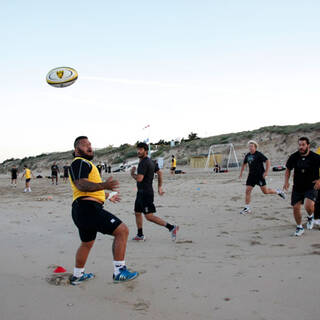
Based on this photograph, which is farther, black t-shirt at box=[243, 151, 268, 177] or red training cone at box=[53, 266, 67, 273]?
black t-shirt at box=[243, 151, 268, 177]

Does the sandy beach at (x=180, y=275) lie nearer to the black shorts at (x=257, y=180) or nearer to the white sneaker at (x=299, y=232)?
→ the white sneaker at (x=299, y=232)

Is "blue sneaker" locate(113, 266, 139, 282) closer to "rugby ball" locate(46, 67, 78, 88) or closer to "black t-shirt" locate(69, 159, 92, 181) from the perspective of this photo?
"black t-shirt" locate(69, 159, 92, 181)

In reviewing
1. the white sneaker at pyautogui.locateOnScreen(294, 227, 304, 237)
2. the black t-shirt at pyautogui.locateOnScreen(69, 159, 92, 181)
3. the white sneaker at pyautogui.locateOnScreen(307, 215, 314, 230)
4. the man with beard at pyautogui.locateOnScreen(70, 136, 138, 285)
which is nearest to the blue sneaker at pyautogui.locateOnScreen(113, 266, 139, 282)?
the man with beard at pyautogui.locateOnScreen(70, 136, 138, 285)

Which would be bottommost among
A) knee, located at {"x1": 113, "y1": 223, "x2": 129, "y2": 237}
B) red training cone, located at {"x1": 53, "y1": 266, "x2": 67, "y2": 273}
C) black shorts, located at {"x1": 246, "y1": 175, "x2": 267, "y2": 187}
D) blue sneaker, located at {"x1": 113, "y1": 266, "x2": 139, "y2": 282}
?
red training cone, located at {"x1": 53, "y1": 266, "x2": 67, "y2": 273}

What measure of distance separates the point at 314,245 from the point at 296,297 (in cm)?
206

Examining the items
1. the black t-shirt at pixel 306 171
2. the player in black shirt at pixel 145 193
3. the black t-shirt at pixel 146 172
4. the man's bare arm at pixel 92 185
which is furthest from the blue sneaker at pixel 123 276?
the black t-shirt at pixel 306 171

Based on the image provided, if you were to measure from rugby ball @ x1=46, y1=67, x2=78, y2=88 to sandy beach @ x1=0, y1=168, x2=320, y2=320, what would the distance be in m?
7.56

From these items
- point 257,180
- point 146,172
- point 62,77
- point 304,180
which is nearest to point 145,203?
point 146,172

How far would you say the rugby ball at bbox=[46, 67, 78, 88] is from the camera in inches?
519

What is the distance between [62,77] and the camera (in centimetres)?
1325

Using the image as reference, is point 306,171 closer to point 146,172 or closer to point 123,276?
point 146,172

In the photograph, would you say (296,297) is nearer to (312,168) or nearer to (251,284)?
(251,284)

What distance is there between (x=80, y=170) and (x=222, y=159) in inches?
1396

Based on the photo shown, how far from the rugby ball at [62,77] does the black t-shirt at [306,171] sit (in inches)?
395
